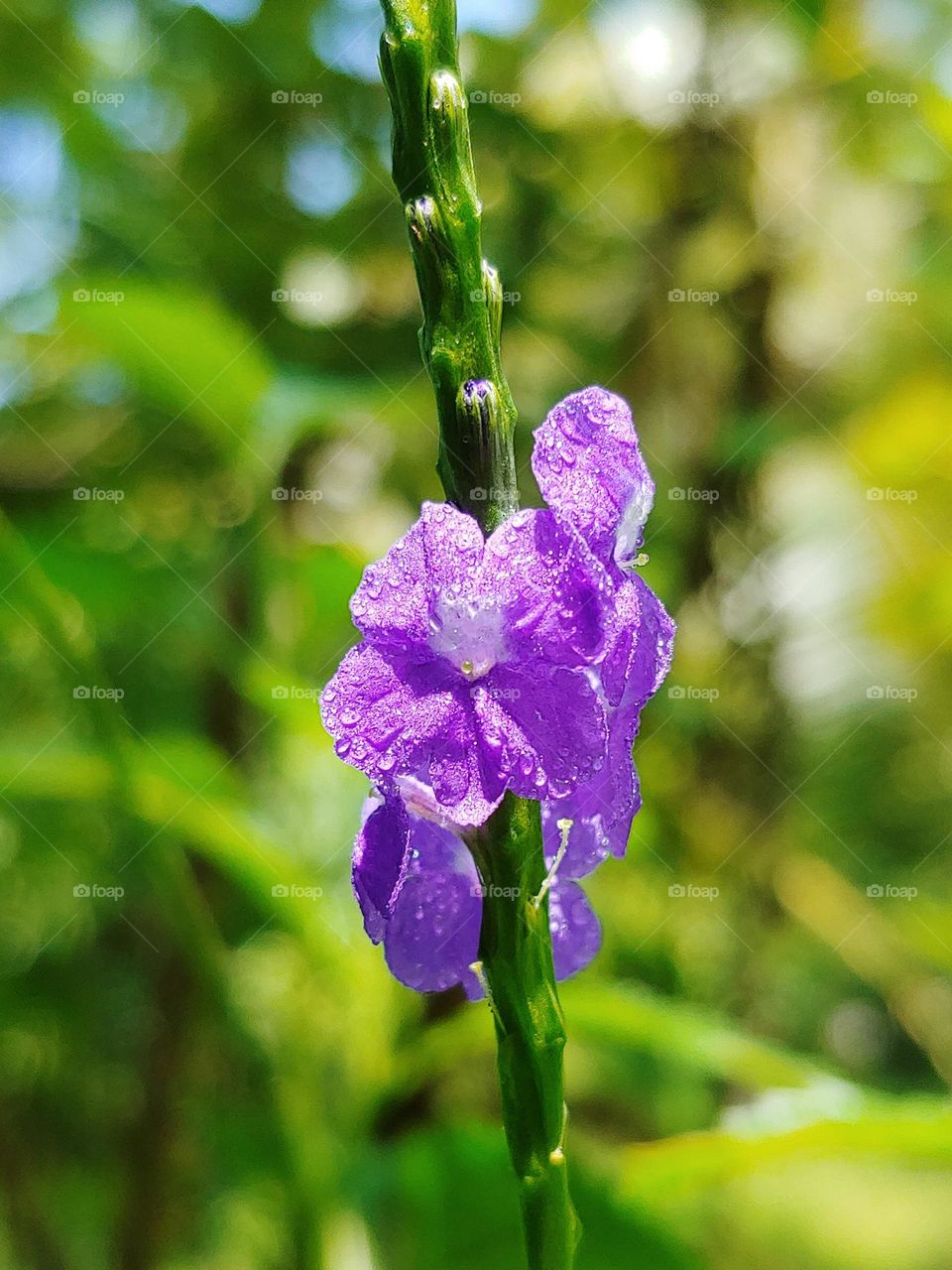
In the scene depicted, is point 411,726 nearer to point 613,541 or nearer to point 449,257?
point 613,541

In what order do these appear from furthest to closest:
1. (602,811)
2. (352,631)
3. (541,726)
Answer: (352,631) → (602,811) → (541,726)

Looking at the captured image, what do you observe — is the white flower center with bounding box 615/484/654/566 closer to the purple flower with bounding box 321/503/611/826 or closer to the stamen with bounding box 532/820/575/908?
the purple flower with bounding box 321/503/611/826

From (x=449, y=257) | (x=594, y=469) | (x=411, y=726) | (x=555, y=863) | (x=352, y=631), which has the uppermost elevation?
(x=449, y=257)

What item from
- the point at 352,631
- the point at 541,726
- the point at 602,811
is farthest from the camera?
the point at 352,631

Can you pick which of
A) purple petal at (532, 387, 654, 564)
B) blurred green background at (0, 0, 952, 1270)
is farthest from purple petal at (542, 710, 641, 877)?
blurred green background at (0, 0, 952, 1270)

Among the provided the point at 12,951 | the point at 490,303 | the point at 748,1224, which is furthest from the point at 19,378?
the point at 748,1224

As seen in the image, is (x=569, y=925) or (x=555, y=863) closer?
(x=555, y=863)

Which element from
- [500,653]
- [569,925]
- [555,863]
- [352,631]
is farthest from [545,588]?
[352,631]
